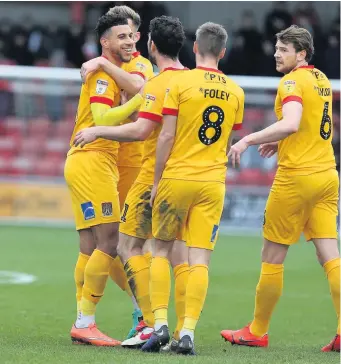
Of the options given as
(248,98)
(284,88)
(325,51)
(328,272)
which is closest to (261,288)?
(328,272)

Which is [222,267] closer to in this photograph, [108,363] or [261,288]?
[261,288]

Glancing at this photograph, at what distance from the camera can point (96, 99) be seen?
7145mm

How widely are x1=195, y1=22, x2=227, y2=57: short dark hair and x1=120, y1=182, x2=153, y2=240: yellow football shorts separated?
1.04 m

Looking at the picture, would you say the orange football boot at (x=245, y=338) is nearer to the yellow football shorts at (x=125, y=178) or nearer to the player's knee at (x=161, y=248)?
the player's knee at (x=161, y=248)

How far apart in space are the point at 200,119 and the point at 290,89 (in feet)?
2.51

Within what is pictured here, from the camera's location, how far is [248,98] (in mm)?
17188

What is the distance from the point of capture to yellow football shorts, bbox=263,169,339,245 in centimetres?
734

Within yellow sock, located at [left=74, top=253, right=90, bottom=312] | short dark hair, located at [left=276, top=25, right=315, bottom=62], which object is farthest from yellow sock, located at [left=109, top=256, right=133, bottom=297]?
short dark hair, located at [left=276, top=25, right=315, bottom=62]

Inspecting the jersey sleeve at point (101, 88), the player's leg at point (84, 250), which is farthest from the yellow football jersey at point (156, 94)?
the player's leg at point (84, 250)

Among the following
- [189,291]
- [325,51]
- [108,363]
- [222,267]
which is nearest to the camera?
[108,363]

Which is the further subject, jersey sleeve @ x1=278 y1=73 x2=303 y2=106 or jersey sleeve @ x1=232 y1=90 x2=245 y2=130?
jersey sleeve @ x1=278 y1=73 x2=303 y2=106

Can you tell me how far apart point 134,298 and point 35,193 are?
32.9 feet

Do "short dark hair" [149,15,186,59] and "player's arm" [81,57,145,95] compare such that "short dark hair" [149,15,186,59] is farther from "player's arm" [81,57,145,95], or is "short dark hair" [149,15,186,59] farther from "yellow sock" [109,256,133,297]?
"yellow sock" [109,256,133,297]

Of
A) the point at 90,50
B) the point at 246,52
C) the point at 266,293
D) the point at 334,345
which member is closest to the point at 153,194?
the point at 266,293
